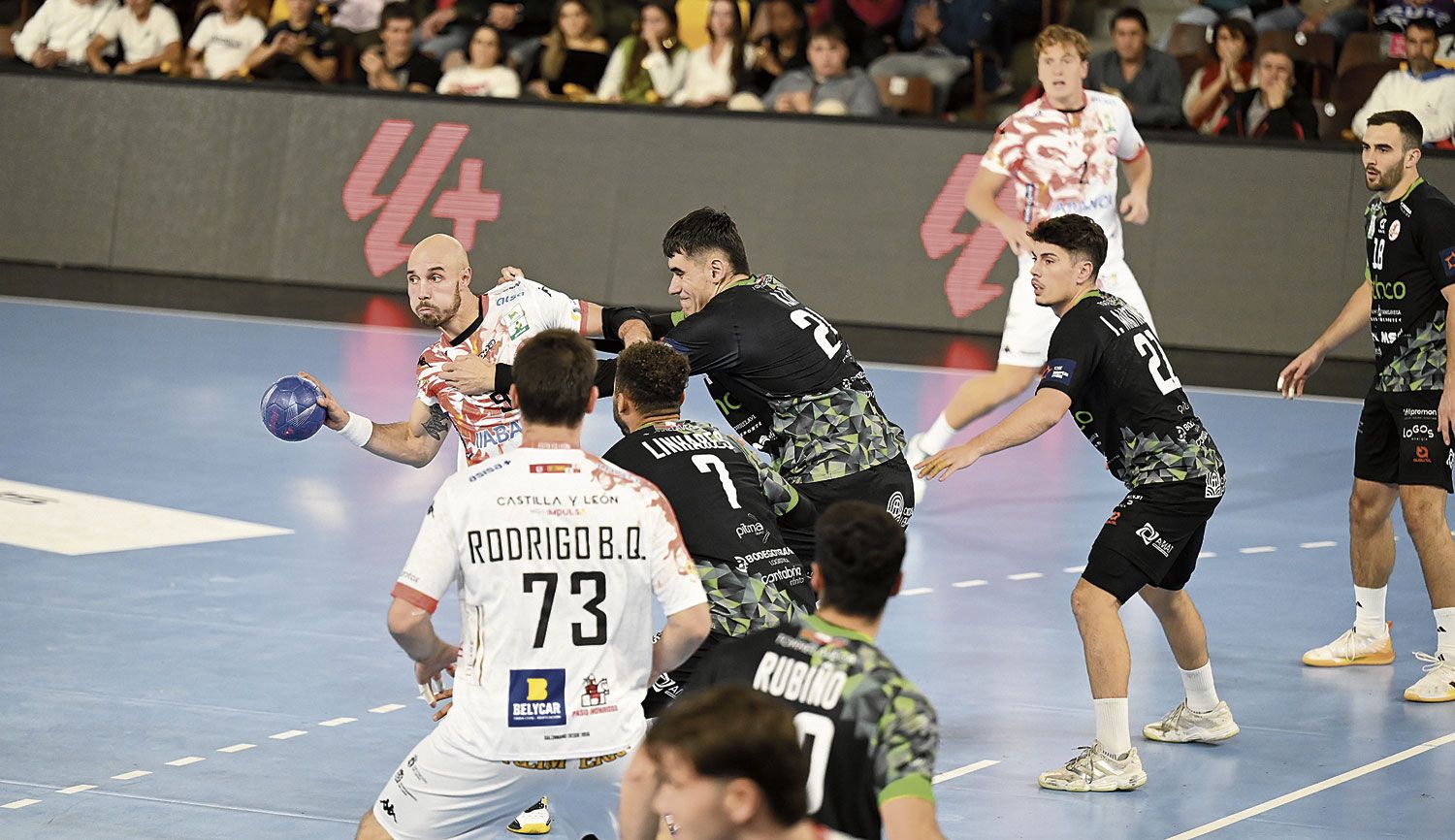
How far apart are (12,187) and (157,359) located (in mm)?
6282

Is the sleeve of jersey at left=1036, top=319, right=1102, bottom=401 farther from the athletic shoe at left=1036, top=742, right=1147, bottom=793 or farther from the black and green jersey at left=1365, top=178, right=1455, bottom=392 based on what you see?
the black and green jersey at left=1365, top=178, right=1455, bottom=392

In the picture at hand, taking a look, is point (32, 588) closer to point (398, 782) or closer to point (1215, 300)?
point (398, 782)

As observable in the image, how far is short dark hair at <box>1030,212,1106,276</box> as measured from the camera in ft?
23.6

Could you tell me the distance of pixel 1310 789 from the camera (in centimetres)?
712

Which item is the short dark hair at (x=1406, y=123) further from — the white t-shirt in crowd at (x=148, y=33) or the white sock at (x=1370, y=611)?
the white t-shirt in crowd at (x=148, y=33)

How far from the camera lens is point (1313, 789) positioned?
7.14 m

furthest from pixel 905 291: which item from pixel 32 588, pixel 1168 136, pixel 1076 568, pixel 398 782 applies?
pixel 398 782

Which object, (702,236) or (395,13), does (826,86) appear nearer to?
(395,13)

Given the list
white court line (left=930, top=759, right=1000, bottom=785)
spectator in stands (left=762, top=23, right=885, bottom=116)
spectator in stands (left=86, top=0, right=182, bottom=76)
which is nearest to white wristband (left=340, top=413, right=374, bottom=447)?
white court line (left=930, top=759, right=1000, bottom=785)

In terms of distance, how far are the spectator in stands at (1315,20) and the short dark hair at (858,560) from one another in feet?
53.3

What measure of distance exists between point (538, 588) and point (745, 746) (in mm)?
1564

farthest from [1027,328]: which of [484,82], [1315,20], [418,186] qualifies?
[484,82]

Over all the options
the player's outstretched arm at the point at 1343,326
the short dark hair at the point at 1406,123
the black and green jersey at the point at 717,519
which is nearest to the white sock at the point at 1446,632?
the player's outstretched arm at the point at 1343,326

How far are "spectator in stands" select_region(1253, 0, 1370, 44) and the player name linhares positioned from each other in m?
15.9
